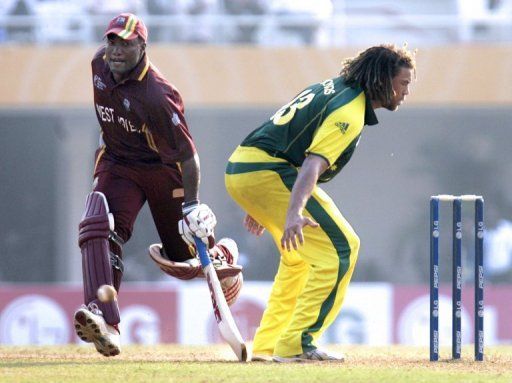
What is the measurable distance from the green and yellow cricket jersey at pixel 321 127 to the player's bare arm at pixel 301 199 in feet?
0.18

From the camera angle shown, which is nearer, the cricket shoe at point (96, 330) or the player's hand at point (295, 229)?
the player's hand at point (295, 229)

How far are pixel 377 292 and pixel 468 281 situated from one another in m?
2.13

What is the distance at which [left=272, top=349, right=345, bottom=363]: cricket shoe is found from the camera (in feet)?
21.6

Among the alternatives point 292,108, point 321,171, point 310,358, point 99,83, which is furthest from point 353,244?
point 99,83

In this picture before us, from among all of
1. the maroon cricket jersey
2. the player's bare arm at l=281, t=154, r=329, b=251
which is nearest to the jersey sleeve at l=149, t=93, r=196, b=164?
the maroon cricket jersey

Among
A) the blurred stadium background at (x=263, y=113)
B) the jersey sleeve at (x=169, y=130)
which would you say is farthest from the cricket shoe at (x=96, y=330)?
the blurred stadium background at (x=263, y=113)

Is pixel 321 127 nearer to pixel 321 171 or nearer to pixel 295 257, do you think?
pixel 321 171

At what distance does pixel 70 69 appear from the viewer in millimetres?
17328

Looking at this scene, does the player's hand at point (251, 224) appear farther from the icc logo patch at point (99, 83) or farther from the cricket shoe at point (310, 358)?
the icc logo patch at point (99, 83)

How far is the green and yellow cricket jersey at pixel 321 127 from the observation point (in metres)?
6.40

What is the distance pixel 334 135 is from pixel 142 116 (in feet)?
3.60

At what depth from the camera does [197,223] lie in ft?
22.5

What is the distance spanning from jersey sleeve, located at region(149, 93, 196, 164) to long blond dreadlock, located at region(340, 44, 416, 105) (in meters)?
0.90

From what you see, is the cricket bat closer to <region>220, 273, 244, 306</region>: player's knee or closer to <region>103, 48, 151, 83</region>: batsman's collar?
<region>220, 273, 244, 306</region>: player's knee
